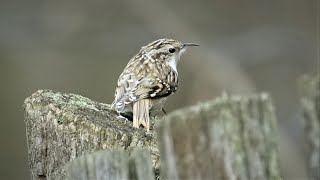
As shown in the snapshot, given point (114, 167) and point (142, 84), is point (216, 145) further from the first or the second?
point (142, 84)

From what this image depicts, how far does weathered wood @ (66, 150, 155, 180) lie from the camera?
2.37m

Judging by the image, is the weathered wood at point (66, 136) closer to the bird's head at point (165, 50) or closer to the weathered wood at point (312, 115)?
the weathered wood at point (312, 115)

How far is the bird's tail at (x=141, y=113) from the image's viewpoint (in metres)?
4.48

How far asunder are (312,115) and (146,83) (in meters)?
3.47

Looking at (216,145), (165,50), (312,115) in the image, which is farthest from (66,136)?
(165,50)

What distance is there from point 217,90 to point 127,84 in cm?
211

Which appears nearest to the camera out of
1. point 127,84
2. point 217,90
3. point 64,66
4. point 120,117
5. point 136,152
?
point 136,152

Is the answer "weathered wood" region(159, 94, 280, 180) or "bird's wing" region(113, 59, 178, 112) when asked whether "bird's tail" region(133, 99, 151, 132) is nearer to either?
"bird's wing" region(113, 59, 178, 112)

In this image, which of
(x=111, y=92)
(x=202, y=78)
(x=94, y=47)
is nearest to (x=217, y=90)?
(x=202, y=78)

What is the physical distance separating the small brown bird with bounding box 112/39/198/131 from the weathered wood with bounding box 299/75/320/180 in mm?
2571

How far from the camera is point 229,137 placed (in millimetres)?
2176

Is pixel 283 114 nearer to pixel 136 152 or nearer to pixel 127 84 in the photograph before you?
pixel 127 84

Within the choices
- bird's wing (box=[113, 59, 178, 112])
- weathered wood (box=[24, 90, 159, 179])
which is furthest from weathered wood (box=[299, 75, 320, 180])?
bird's wing (box=[113, 59, 178, 112])

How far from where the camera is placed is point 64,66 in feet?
26.8
